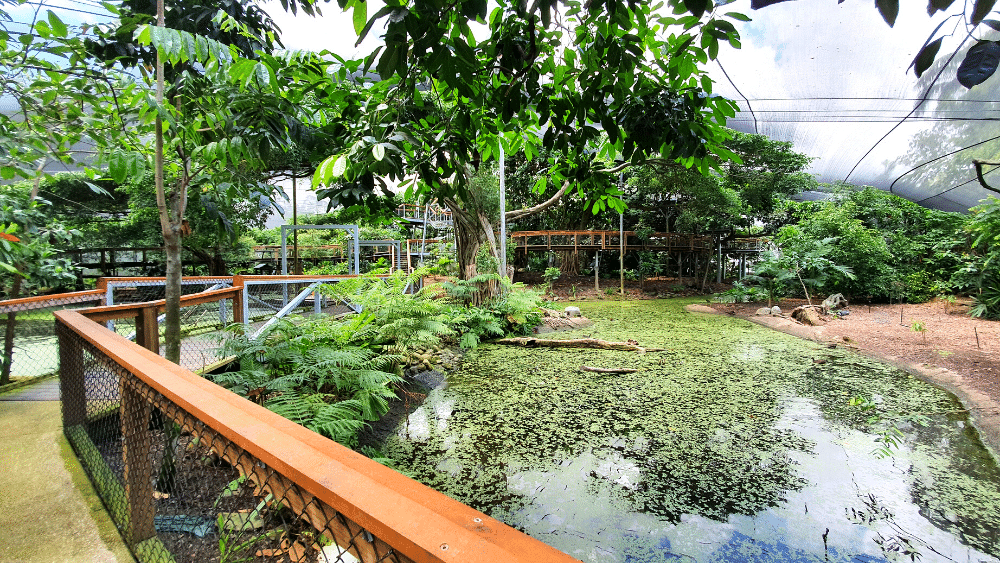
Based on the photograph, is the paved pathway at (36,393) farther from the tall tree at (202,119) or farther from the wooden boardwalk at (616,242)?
the wooden boardwalk at (616,242)

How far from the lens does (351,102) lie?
5.31 ft

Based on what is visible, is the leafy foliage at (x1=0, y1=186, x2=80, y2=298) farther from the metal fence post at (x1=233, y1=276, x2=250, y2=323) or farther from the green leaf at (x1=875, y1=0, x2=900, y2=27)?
the green leaf at (x1=875, y1=0, x2=900, y2=27)

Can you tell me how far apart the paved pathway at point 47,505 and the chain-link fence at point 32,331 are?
696 mm

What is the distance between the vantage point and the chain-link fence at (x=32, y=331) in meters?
2.66

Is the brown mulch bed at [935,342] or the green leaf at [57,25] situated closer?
the green leaf at [57,25]

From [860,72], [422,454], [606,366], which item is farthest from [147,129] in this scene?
[860,72]

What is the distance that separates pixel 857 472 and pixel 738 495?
80cm

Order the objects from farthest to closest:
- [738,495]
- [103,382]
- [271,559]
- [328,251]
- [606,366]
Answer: [328,251]
[606,366]
[738,495]
[103,382]
[271,559]

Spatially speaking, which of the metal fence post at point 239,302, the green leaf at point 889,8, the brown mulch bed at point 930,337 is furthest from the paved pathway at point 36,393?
the brown mulch bed at point 930,337

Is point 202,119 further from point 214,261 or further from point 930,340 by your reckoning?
point 214,261

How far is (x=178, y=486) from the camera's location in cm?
183

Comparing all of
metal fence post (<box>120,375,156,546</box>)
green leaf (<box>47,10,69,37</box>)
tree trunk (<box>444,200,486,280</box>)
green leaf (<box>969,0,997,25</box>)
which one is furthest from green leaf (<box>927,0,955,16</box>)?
tree trunk (<box>444,200,486,280</box>)

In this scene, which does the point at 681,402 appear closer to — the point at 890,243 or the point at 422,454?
the point at 422,454

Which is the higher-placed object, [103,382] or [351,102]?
[351,102]
